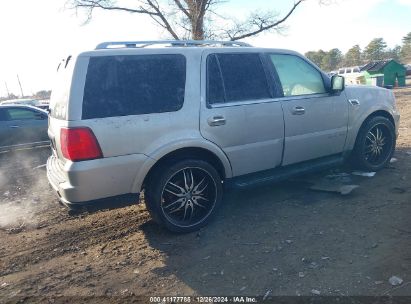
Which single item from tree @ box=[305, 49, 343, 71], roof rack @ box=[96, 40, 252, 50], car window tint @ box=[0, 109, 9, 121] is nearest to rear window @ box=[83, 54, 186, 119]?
roof rack @ box=[96, 40, 252, 50]

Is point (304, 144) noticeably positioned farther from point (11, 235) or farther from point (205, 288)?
point (11, 235)

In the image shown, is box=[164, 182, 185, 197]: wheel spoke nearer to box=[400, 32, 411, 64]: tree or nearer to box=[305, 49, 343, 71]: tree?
box=[305, 49, 343, 71]: tree

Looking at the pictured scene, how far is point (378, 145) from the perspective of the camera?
553 centimetres

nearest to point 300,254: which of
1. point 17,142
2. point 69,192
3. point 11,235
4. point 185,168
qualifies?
point 185,168

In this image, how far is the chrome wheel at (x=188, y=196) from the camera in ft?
12.7

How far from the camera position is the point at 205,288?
9.91 ft

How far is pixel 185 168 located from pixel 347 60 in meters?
68.3

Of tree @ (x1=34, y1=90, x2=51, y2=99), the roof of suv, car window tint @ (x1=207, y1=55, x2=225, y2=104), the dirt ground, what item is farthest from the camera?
tree @ (x1=34, y1=90, x2=51, y2=99)

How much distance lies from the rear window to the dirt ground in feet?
4.86

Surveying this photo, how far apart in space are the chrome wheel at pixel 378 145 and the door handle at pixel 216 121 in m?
2.64

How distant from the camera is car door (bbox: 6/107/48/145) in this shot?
9.73m

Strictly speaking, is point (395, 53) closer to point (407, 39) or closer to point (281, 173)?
point (407, 39)

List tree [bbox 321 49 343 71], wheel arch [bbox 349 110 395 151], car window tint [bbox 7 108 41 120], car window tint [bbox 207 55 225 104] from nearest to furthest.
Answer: car window tint [bbox 207 55 225 104] → wheel arch [bbox 349 110 395 151] → car window tint [bbox 7 108 41 120] → tree [bbox 321 49 343 71]

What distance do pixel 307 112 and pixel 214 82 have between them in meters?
1.39
